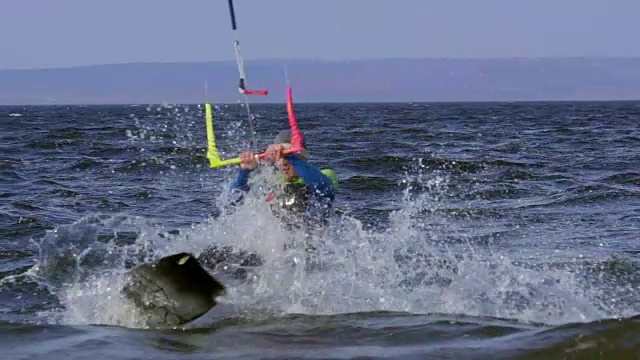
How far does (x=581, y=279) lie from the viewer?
1018cm

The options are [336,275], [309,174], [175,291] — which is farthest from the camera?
[309,174]

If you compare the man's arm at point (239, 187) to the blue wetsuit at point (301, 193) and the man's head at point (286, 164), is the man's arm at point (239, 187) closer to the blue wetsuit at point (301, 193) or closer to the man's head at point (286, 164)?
the blue wetsuit at point (301, 193)

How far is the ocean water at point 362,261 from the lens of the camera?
6.92 meters

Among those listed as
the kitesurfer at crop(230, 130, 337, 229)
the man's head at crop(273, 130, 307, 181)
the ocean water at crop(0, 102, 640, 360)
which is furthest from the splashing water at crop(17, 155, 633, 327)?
the man's head at crop(273, 130, 307, 181)

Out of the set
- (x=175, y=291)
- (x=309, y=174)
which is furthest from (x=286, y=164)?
(x=175, y=291)

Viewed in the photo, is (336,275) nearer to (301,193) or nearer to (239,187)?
(301,193)

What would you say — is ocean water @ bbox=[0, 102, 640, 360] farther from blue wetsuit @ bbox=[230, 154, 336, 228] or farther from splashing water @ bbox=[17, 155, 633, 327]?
blue wetsuit @ bbox=[230, 154, 336, 228]

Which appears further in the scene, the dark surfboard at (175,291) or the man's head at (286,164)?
the man's head at (286,164)

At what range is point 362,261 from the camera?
9867mm

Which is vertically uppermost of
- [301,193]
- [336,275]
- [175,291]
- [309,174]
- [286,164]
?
[286,164]

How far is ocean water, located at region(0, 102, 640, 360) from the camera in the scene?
6.92 metres

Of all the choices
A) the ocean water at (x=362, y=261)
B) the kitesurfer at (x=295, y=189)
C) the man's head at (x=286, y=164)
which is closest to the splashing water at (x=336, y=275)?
the ocean water at (x=362, y=261)

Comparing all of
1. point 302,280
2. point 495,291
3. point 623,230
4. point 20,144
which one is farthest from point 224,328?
point 20,144

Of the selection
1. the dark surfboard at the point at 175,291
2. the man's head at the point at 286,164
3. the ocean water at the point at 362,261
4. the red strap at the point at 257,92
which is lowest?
the ocean water at the point at 362,261
